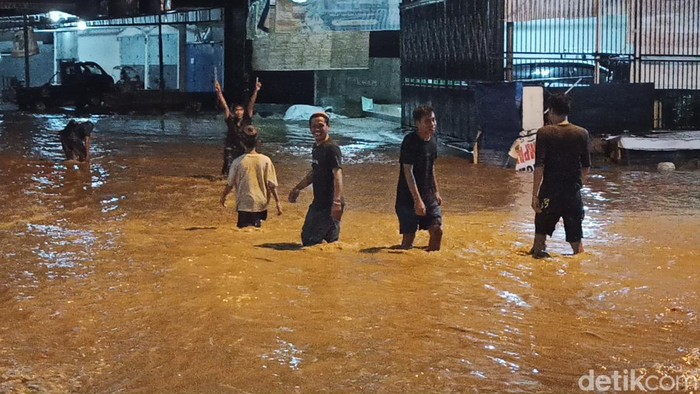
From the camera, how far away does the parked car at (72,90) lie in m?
32.6

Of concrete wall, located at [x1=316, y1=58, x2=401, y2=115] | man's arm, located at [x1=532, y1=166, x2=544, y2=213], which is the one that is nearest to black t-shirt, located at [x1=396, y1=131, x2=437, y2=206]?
man's arm, located at [x1=532, y1=166, x2=544, y2=213]

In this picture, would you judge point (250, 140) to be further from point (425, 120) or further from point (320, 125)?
point (425, 120)

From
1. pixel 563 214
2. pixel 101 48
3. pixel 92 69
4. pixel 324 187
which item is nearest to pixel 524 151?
pixel 563 214

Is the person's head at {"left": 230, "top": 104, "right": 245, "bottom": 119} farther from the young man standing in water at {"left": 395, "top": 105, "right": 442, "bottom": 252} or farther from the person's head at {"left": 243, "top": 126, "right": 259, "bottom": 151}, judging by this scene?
the young man standing in water at {"left": 395, "top": 105, "right": 442, "bottom": 252}

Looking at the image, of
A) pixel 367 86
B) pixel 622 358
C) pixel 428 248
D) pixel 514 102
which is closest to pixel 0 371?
pixel 622 358

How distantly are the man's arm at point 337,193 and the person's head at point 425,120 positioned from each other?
0.81 meters

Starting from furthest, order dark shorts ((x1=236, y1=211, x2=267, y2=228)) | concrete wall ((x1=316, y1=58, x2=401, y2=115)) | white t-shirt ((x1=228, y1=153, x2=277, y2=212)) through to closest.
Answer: concrete wall ((x1=316, y1=58, x2=401, y2=115)), dark shorts ((x1=236, y1=211, x2=267, y2=228)), white t-shirt ((x1=228, y1=153, x2=277, y2=212))

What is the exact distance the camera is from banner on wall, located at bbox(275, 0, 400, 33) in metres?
25.7

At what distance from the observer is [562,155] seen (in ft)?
26.0

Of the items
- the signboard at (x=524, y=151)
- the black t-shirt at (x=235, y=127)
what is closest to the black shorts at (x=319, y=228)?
the black t-shirt at (x=235, y=127)

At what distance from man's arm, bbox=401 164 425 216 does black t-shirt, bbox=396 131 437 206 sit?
5cm

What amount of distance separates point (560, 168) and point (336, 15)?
741 inches

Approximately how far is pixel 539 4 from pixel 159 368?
44.4 ft

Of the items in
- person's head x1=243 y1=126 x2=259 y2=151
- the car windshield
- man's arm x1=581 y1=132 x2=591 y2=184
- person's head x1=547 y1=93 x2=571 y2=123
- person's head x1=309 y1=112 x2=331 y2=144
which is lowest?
man's arm x1=581 y1=132 x2=591 y2=184
